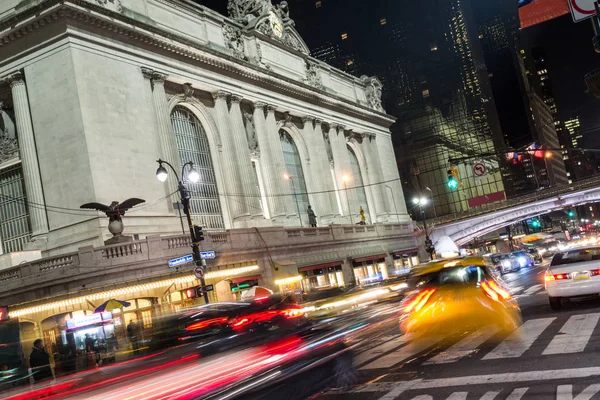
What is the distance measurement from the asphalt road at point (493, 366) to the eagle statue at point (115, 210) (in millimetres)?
20526

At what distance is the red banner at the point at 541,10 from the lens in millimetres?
11211

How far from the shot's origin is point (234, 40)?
4844 cm

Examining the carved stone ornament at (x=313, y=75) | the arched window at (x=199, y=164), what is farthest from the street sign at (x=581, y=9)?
the carved stone ornament at (x=313, y=75)

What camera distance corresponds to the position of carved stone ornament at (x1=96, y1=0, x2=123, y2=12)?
1403 inches

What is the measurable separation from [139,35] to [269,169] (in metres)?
15.7

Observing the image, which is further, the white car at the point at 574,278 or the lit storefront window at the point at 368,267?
the lit storefront window at the point at 368,267

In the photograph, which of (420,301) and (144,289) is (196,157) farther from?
(420,301)

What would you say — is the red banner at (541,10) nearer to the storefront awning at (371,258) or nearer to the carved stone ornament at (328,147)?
the storefront awning at (371,258)

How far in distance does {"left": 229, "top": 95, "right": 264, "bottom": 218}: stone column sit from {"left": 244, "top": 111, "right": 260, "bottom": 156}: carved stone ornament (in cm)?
162

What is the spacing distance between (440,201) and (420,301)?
3438 inches

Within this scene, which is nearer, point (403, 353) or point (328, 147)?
point (403, 353)

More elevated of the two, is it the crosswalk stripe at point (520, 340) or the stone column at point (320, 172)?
the stone column at point (320, 172)

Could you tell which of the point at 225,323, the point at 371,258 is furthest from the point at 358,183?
the point at 225,323

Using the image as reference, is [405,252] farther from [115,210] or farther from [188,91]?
[115,210]
